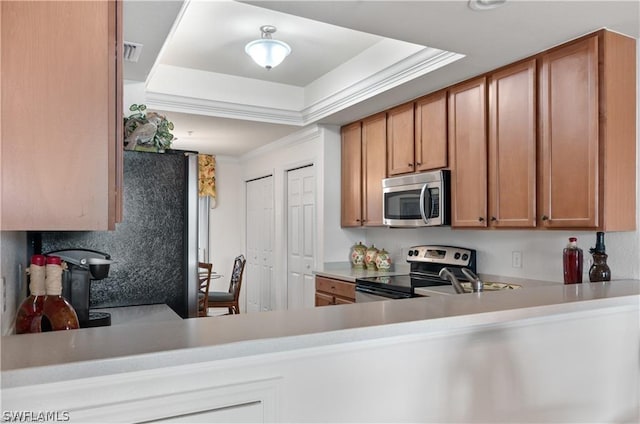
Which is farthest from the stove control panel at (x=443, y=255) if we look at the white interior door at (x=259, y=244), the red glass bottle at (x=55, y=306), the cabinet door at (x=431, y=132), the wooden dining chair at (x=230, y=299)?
the red glass bottle at (x=55, y=306)

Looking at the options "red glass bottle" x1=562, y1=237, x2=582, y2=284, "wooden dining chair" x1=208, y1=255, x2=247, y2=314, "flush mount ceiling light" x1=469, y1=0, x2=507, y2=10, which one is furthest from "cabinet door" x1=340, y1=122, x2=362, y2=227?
"flush mount ceiling light" x1=469, y1=0, x2=507, y2=10

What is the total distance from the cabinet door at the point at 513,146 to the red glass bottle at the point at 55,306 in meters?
2.34

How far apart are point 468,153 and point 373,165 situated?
1.14m

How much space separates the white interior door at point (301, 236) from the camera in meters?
4.77

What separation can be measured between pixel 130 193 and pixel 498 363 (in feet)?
6.17

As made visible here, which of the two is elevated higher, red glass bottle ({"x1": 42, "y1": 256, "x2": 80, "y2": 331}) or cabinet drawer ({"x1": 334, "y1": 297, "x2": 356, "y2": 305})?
red glass bottle ({"x1": 42, "y1": 256, "x2": 80, "y2": 331})

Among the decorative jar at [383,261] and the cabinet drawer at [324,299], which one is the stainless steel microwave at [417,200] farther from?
the cabinet drawer at [324,299]

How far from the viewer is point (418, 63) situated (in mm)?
2924

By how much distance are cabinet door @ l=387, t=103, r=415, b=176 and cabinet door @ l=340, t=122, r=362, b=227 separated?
488mm

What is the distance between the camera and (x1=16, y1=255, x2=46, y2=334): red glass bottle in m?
1.09

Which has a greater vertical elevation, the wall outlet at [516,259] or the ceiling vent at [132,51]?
the ceiling vent at [132,51]

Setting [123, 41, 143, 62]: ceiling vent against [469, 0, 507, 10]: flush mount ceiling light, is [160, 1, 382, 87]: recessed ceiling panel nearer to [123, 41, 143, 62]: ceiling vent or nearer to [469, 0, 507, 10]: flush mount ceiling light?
[123, 41, 143, 62]: ceiling vent

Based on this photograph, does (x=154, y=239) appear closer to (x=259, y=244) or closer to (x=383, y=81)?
(x=383, y=81)

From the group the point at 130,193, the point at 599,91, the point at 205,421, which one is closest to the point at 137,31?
the point at 130,193
